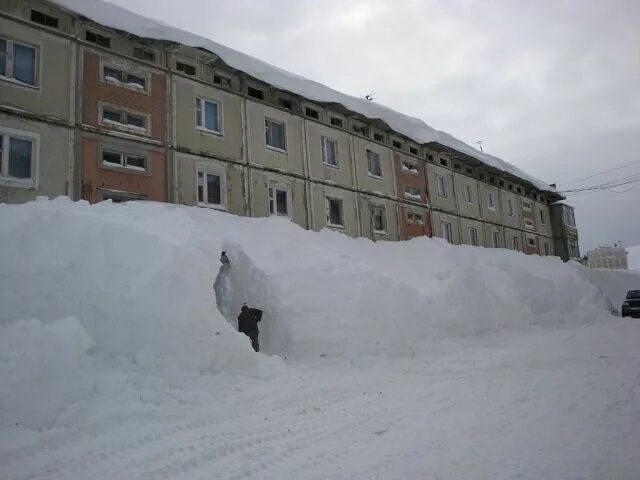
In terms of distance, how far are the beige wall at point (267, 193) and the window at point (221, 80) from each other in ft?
10.9

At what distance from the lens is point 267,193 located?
57.6ft

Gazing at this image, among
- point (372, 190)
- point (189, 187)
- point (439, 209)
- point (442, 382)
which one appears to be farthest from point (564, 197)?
point (442, 382)

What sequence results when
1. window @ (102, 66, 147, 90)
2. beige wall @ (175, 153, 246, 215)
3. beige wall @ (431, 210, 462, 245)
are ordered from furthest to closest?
beige wall @ (431, 210, 462, 245) < beige wall @ (175, 153, 246, 215) < window @ (102, 66, 147, 90)

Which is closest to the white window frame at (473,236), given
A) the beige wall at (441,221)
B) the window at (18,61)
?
the beige wall at (441,221)

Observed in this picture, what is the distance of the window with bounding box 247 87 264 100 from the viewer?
18.2 metres

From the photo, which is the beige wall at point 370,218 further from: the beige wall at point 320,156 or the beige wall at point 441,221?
the beige wall at point 441,221

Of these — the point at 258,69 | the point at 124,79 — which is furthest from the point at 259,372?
the point at 258,69

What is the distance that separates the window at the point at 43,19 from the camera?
13047mm

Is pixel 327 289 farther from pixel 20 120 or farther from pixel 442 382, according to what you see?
pixel 20 120

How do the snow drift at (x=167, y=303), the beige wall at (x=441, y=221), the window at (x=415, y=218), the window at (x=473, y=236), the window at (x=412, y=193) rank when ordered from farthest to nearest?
the window at (x=473, y=236)
the beige wall at (x=441, y=221)
the window at (x=412, y=193)
the window at (x=415, y=218)
the snow drift at (x=167, y=303)

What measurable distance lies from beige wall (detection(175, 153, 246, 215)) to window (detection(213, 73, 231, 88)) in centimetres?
312

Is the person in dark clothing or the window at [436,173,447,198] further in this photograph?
the window at [436,173,447,198]

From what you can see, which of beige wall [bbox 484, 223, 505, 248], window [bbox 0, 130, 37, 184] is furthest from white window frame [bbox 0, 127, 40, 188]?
beige wall [bbox 484, 223, 505, 248]

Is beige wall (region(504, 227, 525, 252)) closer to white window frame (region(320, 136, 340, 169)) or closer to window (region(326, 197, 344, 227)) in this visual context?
window (region(326, 197, 344, 227))
